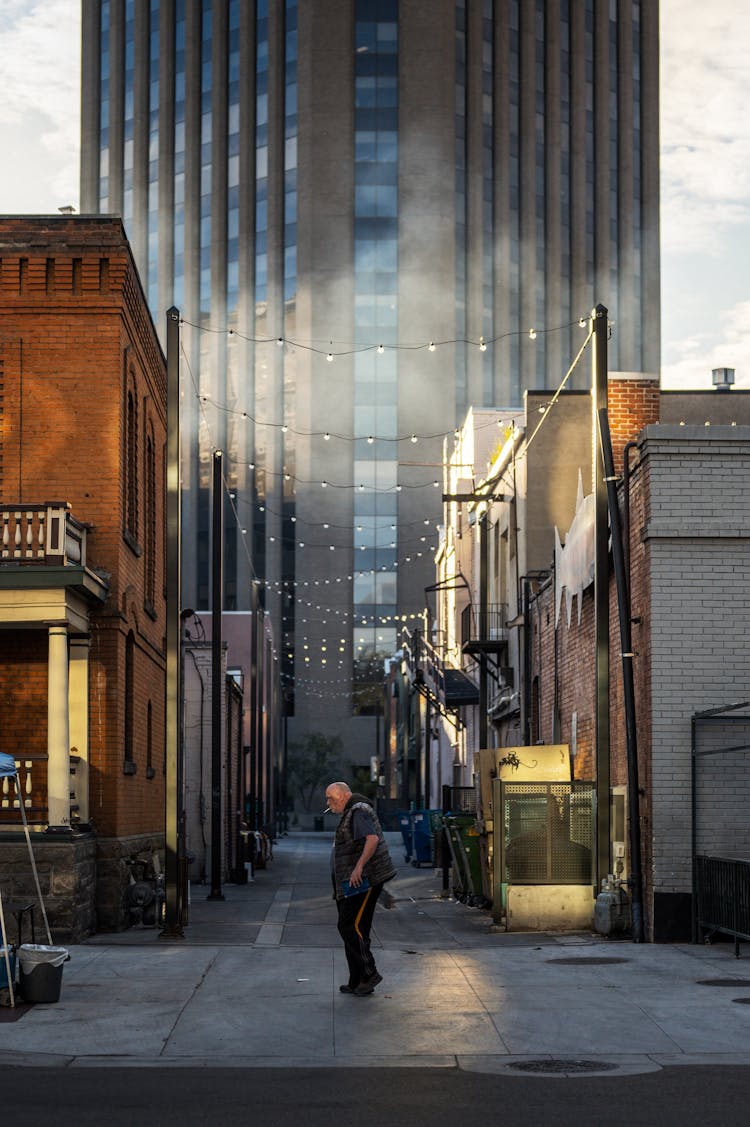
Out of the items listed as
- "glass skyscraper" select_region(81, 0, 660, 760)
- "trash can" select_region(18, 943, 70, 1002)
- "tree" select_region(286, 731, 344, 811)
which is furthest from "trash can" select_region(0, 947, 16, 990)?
"glass skyscraper" select_region(81, 0, 660, 760)

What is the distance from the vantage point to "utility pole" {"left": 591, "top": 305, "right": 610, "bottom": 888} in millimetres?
20125

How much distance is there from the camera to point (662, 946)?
18.2 metres

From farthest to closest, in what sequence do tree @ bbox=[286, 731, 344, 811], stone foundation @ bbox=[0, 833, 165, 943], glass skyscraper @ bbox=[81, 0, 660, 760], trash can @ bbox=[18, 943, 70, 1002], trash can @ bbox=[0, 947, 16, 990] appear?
1. glass skyscraper @ bbox=[81, 0, 660, 760]
2. tree @ bbox=[286, 731, 344, 811]
3. stone foundation @ bbox=[0, 833, 165, 943]
4. trash can @ bbox=[18, 943, 70, 1002]
5. trash can @ bbox=[0, 947, 16, 990]

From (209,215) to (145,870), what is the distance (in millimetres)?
83466

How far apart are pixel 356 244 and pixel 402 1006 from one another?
90.1 metres

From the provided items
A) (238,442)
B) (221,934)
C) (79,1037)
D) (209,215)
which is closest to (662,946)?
(221,934)

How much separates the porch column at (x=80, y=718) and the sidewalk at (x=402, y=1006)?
6.12ft

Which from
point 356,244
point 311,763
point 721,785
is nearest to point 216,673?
point 721,785

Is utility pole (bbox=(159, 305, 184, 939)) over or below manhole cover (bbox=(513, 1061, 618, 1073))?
over

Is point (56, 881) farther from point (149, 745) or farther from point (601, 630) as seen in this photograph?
point (149, 745)

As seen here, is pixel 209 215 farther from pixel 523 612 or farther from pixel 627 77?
pixel 523 612

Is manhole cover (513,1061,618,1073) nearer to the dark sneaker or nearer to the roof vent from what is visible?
the dark sneaker

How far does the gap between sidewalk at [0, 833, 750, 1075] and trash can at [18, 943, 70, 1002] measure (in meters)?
0.28

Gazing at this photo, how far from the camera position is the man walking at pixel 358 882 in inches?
528
